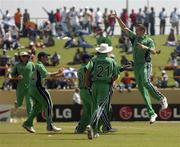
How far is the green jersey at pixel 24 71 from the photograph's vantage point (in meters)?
23.8

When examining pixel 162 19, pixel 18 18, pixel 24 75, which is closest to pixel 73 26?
pixel 18 18

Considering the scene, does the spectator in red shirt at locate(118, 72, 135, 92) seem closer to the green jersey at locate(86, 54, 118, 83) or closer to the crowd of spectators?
A: the crowd of spectators

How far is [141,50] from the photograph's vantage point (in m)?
20.8

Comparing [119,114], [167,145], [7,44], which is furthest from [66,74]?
[167,145]

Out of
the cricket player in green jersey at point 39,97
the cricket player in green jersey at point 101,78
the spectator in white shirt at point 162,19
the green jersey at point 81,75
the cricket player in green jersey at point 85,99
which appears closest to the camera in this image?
the cricket player in green jersey at point 101,78

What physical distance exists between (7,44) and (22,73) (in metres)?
22.1

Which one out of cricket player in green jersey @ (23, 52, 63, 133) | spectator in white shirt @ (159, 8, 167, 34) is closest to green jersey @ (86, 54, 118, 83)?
cricket player in green jersey @ (23, 52, 63, 133)

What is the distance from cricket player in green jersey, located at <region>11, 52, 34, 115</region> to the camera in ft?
77.8

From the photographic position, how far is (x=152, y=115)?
20953 millimetres

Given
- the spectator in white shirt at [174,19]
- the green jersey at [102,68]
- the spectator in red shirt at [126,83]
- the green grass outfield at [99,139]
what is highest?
the green jersey at [102,68]

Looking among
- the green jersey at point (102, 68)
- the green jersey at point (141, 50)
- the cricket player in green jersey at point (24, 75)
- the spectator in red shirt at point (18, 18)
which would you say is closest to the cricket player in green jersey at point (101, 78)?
the green jersey at point (102, 68)

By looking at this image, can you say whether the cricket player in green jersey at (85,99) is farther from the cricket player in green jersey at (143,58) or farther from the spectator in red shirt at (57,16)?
the spectator in red shirt at (57,16)

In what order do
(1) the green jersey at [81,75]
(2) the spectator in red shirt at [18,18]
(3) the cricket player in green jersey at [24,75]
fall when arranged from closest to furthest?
(1) the green jersey at [81,75] → (3) the cricket player in green jersey at [24,75] → (2) the spectator in red shirt at [18,18]

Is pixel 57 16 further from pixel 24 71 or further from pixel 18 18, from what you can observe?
Result: pixel 24 71
